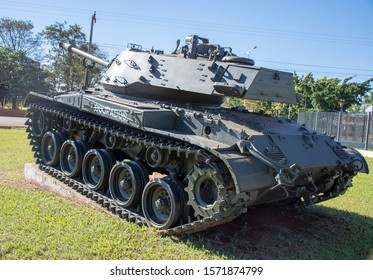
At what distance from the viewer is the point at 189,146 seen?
6.41m

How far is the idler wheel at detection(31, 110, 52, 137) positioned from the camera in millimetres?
10445

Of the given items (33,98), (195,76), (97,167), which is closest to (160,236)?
(97,167)

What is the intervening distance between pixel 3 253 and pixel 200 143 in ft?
9.93

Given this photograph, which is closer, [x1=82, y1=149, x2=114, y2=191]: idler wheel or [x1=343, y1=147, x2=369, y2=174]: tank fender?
[x1=343, y1=147, x2=369, y2=174]: tank fender

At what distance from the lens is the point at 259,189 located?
5.90m

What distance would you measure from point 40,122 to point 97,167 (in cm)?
312

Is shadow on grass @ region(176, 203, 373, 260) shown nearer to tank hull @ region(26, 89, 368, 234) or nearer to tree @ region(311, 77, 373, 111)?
tank hull @ region(26, 89, 368, 234)

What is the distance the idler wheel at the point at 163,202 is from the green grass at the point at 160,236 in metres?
0.29

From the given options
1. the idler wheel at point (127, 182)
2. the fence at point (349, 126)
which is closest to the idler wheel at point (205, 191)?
the idler wheel at point (127, 182)

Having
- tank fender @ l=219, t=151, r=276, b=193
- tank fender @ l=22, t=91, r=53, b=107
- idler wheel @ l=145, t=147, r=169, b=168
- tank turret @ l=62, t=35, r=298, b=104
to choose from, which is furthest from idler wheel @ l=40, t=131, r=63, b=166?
tank fender @ l=219, t=151, r=276, b=193

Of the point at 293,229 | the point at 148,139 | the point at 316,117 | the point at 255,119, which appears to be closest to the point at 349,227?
the point at 293,229

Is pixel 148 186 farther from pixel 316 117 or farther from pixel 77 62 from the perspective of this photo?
pixel 77 62

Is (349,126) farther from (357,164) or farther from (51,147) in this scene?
(51,147)

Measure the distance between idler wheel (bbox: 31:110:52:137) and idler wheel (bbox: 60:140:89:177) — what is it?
1289mm
